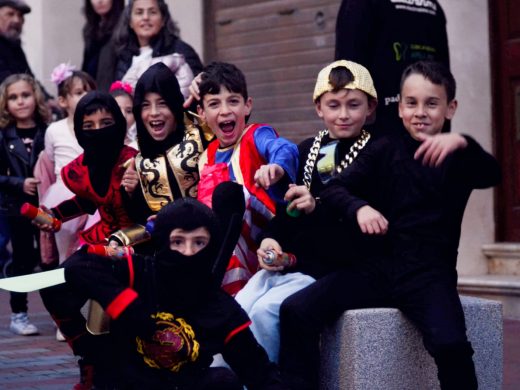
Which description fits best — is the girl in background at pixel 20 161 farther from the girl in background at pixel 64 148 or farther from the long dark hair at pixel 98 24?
the long dark hair at pixel 98 24

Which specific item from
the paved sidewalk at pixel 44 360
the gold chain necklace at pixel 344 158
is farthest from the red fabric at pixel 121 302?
the paved sidewalk at pixel 44 360

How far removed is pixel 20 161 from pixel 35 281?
3.66 meters

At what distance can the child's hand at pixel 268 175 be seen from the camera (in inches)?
215

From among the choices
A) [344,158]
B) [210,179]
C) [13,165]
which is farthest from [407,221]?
[13,165]

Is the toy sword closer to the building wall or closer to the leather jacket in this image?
the leather jacket

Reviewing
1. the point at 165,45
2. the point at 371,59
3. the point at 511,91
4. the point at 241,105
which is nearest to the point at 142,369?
the point at 241,105

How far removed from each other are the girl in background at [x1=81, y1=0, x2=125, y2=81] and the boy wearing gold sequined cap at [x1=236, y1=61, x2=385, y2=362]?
15.0ft

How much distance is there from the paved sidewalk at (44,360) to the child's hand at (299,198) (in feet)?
5.43

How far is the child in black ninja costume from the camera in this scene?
5.14m

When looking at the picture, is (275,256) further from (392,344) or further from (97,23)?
(97,23)

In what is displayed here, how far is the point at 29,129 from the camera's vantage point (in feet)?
29.6

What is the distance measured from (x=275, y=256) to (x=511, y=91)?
14.1ft

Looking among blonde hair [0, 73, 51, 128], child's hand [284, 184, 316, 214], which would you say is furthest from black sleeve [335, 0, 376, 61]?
blonde hair [0, 73, 51, 128]

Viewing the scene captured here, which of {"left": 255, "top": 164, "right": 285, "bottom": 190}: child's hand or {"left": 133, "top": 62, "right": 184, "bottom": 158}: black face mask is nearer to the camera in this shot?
{"left": 255, "top": 164, "right": 285, "bottom": 190}: child's hand
